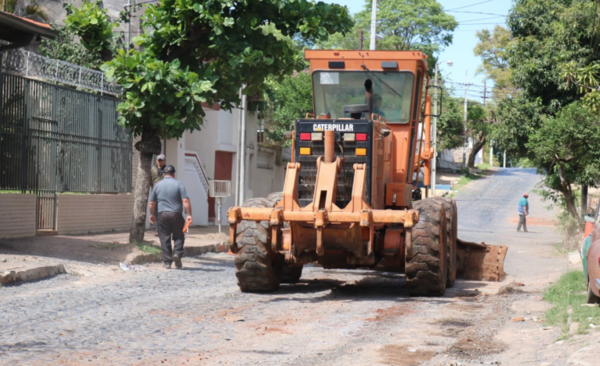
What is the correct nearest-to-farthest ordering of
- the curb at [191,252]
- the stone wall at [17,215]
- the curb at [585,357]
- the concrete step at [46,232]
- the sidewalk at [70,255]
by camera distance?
the curb at [585,357] → the sidewalk at [70,255] → the curb at [191,252] → the stone wall at [17,215] → the concrete step at [46,232]

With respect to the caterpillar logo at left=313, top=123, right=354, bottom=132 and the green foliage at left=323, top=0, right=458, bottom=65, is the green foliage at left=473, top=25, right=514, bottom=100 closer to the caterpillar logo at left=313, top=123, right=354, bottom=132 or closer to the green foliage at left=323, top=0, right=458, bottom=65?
the green foliage at left=323, top=0, right=458, bottom=65

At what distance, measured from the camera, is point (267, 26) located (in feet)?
50.9

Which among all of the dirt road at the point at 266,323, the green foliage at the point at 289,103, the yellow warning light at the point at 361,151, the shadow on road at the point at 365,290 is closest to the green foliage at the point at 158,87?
the dirt road at the point at 266,323

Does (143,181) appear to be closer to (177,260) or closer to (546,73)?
(177,260)

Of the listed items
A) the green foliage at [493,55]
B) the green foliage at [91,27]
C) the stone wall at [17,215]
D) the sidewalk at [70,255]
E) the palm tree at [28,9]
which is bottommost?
the sidewalk at [70,255]

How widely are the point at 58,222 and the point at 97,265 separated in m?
4.65

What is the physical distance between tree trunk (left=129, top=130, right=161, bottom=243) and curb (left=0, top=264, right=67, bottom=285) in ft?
12.2

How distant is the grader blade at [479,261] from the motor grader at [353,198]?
136cm

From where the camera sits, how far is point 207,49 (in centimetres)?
1617

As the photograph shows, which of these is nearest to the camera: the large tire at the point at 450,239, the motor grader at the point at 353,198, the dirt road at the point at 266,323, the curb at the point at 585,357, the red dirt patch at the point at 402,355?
the curb at the point at 585,357

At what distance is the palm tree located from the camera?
2758 centimetres

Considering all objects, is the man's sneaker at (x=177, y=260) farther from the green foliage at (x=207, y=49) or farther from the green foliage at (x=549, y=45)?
the green foliage at (x=549, y=45)

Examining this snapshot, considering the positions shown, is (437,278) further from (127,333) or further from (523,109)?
(523,109)

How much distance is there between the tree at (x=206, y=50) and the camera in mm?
14797
